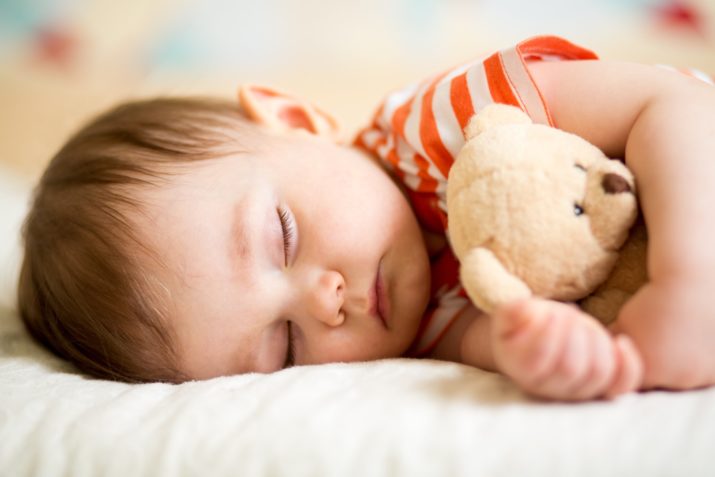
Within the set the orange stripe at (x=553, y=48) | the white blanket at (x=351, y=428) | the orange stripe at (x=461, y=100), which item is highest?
the orange stripe at (x=553, y=48)

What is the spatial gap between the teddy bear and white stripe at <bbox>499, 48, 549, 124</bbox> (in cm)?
13

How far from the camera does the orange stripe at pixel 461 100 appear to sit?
34.3 inches

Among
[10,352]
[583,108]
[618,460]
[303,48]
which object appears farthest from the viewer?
[303,48]

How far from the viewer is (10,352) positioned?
3.26 ft

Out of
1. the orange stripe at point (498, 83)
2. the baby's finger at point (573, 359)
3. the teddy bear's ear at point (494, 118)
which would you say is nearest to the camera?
the baby's finger at point (573, 359)

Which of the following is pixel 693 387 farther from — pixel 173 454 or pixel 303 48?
pixel 303 48

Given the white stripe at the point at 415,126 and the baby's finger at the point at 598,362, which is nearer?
the baby's finger at the point at 598,362

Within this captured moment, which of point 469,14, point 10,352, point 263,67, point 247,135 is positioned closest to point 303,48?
point 263,67

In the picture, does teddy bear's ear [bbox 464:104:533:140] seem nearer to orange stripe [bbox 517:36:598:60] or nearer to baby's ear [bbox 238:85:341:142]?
orange stripe [bbox 517:36:598:60]

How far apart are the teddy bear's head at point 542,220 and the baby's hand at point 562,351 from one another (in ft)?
0.18

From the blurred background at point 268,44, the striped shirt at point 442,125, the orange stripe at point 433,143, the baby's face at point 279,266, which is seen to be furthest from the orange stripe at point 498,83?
the blurred background at point 268,44

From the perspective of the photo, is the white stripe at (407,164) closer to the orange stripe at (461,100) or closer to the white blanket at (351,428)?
the orange stripe at (461,100)

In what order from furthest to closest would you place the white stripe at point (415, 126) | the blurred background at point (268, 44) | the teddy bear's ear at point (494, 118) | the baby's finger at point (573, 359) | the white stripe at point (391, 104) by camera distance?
the blurred background at point (268, 44) < the white stripe at point (391, 104) < the white stripe at point (415, 126) < the teddy bear's ear at point (494, 118) < the baby's finger at point (573, 359)

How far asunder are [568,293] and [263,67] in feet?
4.97
